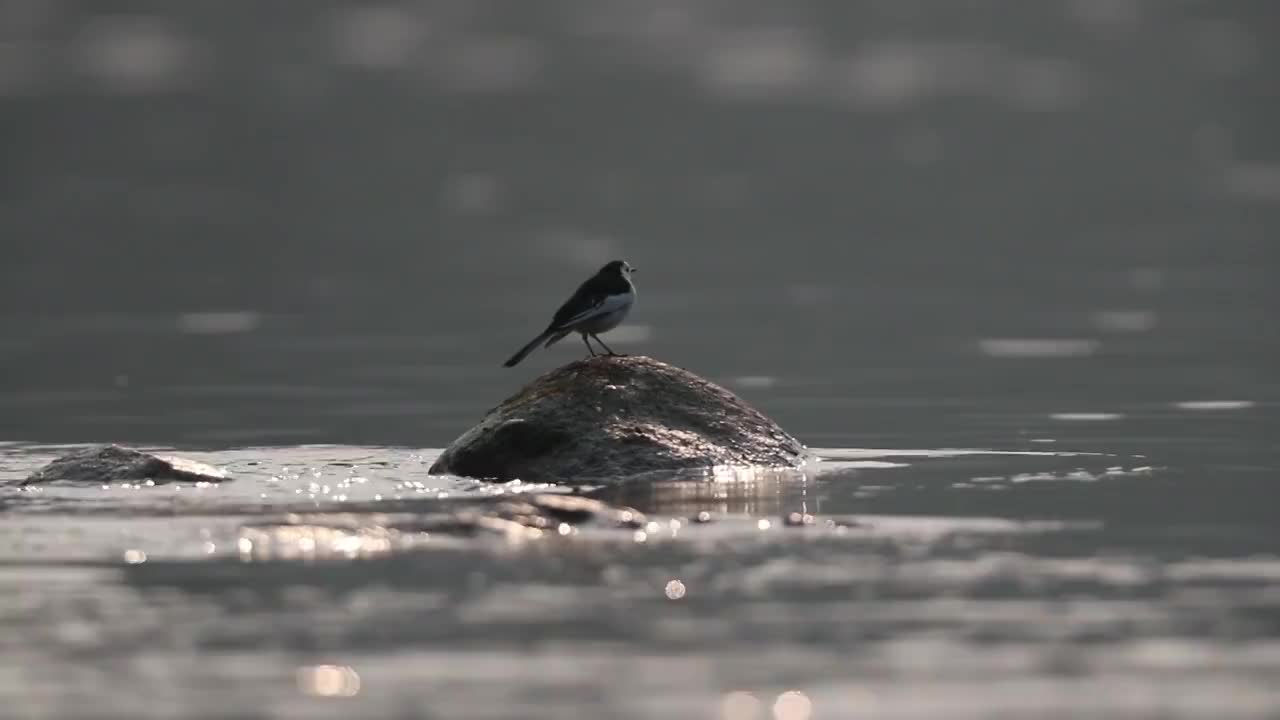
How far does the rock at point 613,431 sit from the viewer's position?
19.2 metres

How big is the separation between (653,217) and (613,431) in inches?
1952

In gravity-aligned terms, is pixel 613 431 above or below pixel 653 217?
below

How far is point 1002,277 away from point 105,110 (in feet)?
235

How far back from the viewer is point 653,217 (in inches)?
2707

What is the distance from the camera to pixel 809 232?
64.8m

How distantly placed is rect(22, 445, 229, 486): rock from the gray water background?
543 mm

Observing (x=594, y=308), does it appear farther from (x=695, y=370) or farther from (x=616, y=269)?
(x=695, y=370)

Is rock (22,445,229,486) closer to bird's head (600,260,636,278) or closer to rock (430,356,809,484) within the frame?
rock (430,356,809,484)

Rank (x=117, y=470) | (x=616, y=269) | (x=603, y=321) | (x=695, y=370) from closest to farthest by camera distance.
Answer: (x=117, y=470), (x=603, y=321), (x=616, y=269), (x=695, y=370)

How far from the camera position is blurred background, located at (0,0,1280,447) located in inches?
1192

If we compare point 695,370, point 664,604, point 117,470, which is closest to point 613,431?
point 117,470

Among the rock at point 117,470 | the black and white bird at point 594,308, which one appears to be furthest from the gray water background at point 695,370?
the black and white bird at point 594,308

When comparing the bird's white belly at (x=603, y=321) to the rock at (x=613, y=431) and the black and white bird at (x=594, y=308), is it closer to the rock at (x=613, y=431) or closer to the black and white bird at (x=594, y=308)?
the black and white bird at (x=594, y=308)

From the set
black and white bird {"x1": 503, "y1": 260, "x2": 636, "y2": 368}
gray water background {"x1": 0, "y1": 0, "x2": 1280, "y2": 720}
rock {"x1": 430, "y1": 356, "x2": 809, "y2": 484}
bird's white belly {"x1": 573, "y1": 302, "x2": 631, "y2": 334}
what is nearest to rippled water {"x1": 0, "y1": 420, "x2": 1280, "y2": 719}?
gray water background {"x1": 0, "y1": 0, "x2": 1280, "y2": 720}
